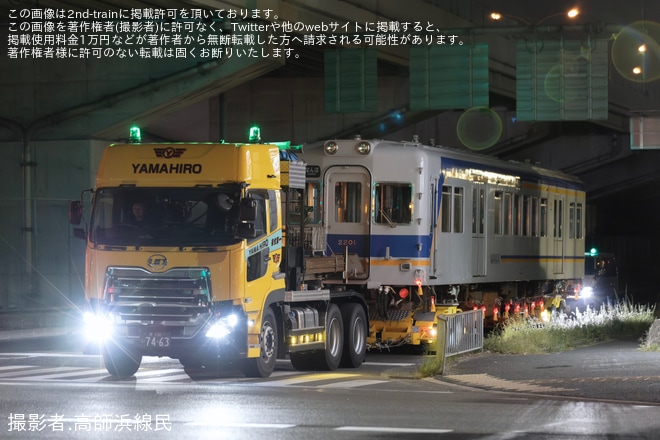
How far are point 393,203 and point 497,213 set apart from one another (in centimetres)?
581

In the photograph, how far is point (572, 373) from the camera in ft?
63.3

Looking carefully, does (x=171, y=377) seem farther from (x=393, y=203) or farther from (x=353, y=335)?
(x=393, y=203)

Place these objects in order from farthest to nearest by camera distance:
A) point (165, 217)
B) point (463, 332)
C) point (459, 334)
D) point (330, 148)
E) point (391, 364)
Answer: point (330, 148), point (391, 364), point (463, 332), point (459, 334), point (165, 217)

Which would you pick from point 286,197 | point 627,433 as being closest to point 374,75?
point 286,197

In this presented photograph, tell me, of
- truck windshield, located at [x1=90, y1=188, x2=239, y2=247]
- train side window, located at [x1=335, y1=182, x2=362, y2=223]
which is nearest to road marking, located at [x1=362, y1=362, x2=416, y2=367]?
train side window, located at [x1=335, y1=182, x2=362, y2=223]

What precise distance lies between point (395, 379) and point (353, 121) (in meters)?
27.1

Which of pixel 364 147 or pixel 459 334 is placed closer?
pixel 459 334

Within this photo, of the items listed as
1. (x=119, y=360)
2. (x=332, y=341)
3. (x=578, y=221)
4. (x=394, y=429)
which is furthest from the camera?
(x=578, y=221)

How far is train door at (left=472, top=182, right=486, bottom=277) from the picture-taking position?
2756 cm

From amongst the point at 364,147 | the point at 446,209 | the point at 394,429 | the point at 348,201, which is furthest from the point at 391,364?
the point at 394,429

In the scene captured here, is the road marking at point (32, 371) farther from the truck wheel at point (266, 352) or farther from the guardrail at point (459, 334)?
the guardrail at point (459, 334)

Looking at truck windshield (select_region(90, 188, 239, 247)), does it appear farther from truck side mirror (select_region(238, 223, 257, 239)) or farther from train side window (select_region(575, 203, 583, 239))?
train side window (select_region(575, 203, 583, 239))

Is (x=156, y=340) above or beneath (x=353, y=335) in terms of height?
above

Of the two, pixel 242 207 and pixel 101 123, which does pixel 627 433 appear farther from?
pixel 101 123
